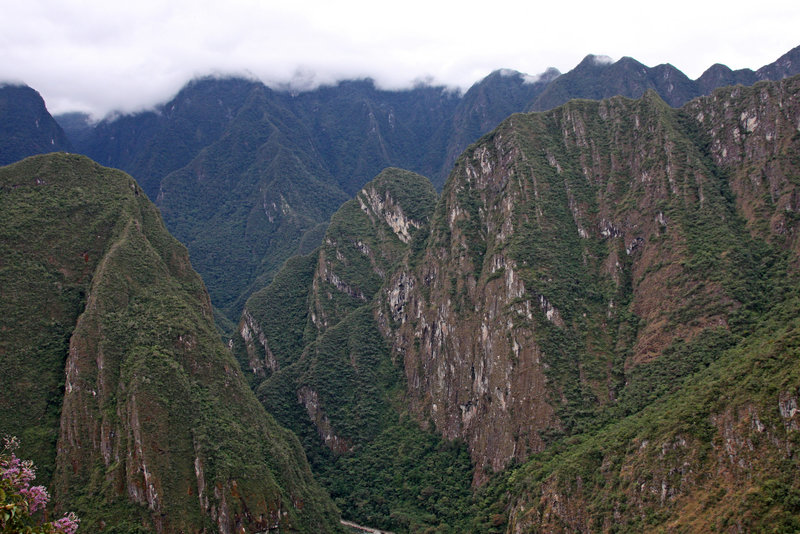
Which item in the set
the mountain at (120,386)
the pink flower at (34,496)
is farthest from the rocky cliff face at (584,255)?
the pink flower at (34,496)

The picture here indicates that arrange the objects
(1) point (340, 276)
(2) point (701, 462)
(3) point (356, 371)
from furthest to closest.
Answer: (1) point (340, 276) < (3) point (356, 371) < (2) point (701, 462)

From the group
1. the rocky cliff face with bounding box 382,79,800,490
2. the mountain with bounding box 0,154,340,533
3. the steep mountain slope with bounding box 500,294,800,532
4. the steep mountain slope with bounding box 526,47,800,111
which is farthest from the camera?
the steep mountain slope with bounding box 526,47,800,111

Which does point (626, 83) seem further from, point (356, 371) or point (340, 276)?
point (356, 371)

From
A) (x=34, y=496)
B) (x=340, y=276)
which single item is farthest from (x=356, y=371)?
(x=34, y=496)

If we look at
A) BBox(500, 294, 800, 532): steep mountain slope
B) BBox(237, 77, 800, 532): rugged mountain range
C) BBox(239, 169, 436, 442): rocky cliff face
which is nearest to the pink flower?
Result: BBox(500, 294, 800, 532): steep mountain slope

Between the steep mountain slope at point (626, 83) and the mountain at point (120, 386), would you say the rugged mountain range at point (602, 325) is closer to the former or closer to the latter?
the mountain at point (120, 386)

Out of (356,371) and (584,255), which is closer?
(584,255)

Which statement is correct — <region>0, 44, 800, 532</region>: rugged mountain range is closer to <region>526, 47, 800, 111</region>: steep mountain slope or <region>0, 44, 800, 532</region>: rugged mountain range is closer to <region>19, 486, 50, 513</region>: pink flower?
<region>19, 486, 50, 513</region>: pink flower
